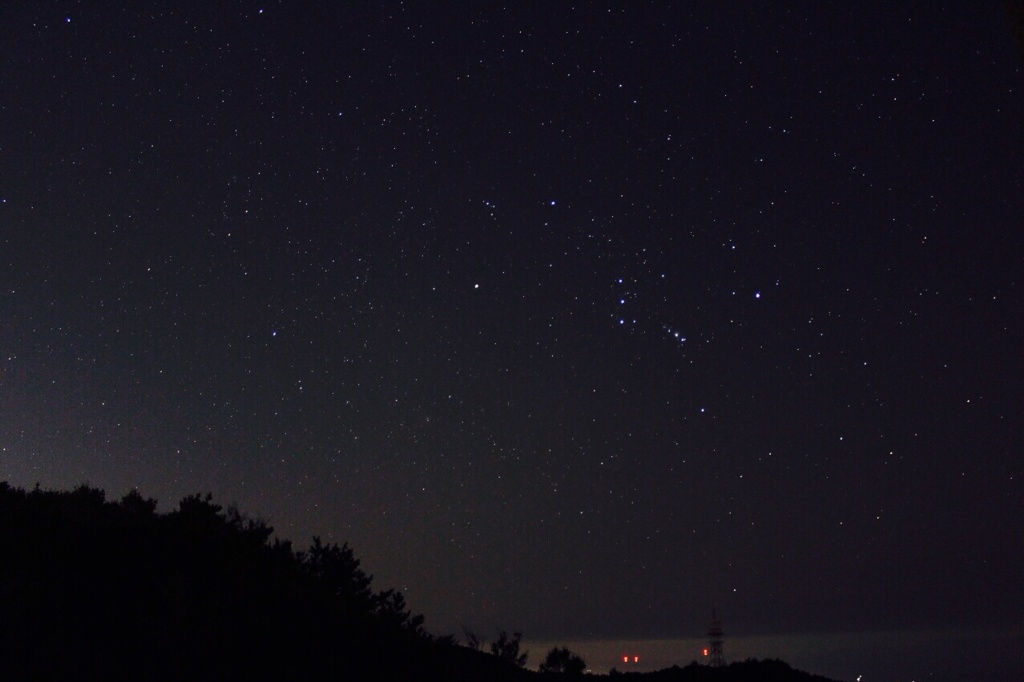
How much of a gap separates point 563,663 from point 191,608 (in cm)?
525

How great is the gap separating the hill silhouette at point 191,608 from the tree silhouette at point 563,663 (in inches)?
32.9

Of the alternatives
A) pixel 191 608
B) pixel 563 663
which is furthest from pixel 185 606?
pixel 563 663

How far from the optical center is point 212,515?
11.9 meters

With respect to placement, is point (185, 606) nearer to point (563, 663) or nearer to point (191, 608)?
point (191, 608)

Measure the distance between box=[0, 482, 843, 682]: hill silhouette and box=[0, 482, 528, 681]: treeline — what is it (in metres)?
0.02

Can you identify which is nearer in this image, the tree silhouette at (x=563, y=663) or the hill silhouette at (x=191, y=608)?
the hill silhouette at (x=191, y=608)

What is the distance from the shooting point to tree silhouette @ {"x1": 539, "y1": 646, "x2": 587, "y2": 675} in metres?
11.5

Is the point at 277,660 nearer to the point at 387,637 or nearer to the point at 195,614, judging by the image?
the point at 195,614

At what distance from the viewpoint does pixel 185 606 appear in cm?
843

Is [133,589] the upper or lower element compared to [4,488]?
lower

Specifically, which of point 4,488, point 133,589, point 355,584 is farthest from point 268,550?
point 4,488

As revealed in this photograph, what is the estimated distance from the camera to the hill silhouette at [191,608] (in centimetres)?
777

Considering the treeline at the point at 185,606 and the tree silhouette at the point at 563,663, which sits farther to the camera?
the tree silhouette at the point at 563,663

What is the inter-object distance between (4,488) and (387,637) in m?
6.50
